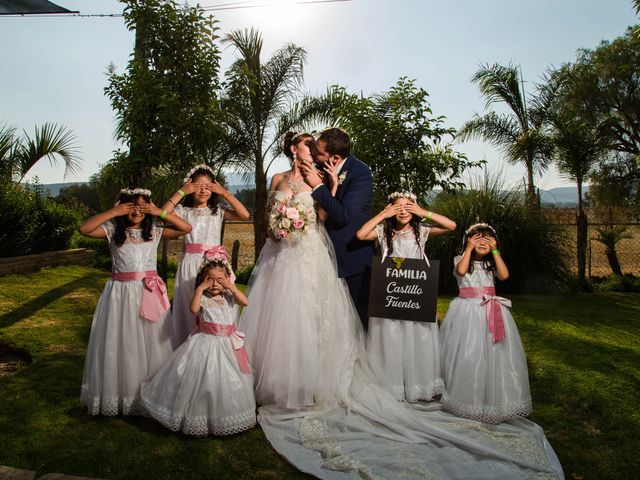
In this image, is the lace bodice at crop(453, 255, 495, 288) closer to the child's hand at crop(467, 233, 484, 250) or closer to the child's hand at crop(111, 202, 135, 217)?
the child's hand at crop(467, 233, 484, 250)

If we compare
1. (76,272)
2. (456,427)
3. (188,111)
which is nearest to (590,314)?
(456,427)

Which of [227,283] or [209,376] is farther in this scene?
[227,283]

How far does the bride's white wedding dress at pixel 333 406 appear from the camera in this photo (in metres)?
3.60

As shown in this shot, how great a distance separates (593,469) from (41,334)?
21.0 ft

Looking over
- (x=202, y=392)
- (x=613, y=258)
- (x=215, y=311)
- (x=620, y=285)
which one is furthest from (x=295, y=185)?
(x=613, y=258)

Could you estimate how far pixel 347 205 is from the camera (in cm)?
456

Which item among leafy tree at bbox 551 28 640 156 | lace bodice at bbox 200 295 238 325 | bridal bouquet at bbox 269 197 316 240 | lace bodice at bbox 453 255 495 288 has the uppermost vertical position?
leafy tree at bbox 551 28 640 156

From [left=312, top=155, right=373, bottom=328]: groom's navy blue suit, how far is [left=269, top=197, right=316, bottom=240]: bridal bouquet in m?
0.20

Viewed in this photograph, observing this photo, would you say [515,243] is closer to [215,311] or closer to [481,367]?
[481,367]

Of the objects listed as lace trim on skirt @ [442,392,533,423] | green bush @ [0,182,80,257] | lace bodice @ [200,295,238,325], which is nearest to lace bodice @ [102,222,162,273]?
lace bodice @ [200,295,238,325]

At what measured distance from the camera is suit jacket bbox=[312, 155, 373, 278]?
14.8 ft

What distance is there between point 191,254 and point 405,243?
200 cm

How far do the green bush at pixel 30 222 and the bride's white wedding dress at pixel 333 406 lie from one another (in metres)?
9.57

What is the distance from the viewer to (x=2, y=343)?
627 centimetres
